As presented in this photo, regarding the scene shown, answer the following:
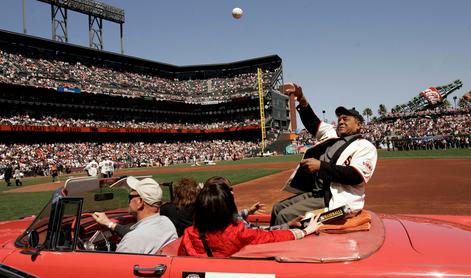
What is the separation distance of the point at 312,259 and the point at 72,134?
50.7 metres

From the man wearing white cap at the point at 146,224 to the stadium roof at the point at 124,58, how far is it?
171 feet

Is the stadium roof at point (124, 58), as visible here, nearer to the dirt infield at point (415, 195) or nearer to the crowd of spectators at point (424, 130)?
the crowd of spectators at point (424, 130)

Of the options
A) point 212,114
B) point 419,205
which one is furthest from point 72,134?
point 419,205

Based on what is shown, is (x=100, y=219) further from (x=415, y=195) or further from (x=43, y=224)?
(x=415, y=195)

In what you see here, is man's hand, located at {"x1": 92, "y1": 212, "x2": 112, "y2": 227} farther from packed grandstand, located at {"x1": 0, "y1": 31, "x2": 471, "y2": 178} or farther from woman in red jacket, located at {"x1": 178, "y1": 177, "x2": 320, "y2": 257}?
packed grandstand, located at {"x1": 0, "y1": 31, "x2": 471, "y2": 178}

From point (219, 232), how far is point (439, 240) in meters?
1.44

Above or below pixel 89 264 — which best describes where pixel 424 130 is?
above

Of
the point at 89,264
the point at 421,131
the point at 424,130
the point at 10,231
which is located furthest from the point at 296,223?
the point at 424,130

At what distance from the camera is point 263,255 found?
2.19 meters

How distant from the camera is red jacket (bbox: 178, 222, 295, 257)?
2.45 metres

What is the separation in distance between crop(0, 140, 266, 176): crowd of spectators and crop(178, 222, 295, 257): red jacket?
3108 cm

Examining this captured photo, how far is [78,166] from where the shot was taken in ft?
133

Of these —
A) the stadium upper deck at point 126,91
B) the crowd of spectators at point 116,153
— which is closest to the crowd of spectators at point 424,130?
the crowd of spectators at point 116,153

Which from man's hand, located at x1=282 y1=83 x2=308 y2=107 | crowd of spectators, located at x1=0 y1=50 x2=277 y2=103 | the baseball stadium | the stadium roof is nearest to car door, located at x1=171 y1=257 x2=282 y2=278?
man's hand, located at x1=282 y1=83 x2=308 y2=107
